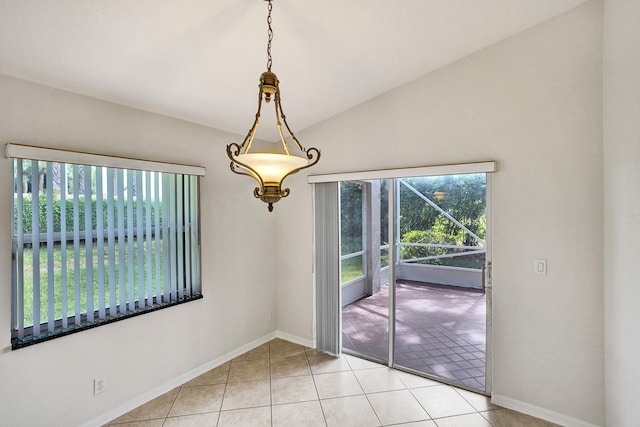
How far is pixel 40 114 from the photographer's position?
2.08 metres

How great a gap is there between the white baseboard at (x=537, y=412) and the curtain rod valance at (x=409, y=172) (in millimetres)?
1890

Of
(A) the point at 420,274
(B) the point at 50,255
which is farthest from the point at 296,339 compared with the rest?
(B) the point at 50,255

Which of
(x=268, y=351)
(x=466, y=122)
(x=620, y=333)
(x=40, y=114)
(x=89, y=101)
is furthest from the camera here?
(x=268, y=351)

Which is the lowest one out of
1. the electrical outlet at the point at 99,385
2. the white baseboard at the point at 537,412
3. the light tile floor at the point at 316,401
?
the light tile floor at the point at 316,401

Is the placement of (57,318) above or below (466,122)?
below

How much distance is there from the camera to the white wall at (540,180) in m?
2.22

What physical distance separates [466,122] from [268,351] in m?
3.17

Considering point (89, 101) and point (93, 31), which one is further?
point (89, 101)

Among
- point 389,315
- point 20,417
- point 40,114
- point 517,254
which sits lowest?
point 20,417

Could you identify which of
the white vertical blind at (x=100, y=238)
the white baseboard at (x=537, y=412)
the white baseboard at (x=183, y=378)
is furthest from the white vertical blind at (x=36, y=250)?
the white baseboard at (x=537, y=412)

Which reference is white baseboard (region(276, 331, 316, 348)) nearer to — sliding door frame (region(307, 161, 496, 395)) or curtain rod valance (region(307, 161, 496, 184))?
sliding door frame (region(307, 161, 496, 395))

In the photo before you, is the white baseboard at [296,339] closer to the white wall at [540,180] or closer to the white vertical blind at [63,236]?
the white wall at [540,180]

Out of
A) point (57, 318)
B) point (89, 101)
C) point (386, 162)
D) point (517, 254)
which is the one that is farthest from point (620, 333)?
point (89, 101)

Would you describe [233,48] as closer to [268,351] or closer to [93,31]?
[93,31]
